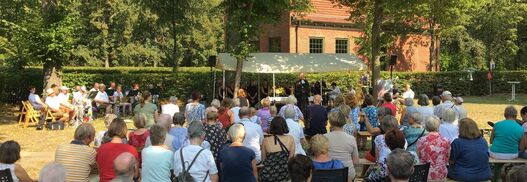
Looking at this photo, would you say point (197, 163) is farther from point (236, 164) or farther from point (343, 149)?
point (343, 149)

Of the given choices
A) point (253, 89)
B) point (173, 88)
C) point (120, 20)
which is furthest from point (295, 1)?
point (120, 20)

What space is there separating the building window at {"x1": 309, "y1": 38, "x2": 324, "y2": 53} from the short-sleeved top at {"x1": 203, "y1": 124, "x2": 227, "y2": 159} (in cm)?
2460

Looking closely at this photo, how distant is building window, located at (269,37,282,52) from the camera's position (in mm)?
30828

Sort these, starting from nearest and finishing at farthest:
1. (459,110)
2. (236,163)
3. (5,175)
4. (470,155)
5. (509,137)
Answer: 1. (5,175)
2. (236,163)
3. (470,155)
4. (509,137)
5. (459,110)

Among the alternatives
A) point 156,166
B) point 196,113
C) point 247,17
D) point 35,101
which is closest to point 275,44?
point 247,17

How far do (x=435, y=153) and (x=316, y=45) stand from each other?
25.7 meters

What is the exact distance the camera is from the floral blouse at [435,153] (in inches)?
249

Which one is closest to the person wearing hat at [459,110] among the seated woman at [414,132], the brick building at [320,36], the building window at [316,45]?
the seated woman at [414,132]

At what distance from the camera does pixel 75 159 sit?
5.60 m

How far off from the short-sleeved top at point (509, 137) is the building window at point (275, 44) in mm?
23468

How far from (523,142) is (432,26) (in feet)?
83.1

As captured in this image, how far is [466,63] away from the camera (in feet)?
138

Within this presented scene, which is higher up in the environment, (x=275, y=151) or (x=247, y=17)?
(x=247, y=17)

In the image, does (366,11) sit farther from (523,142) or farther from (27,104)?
(523,142)
